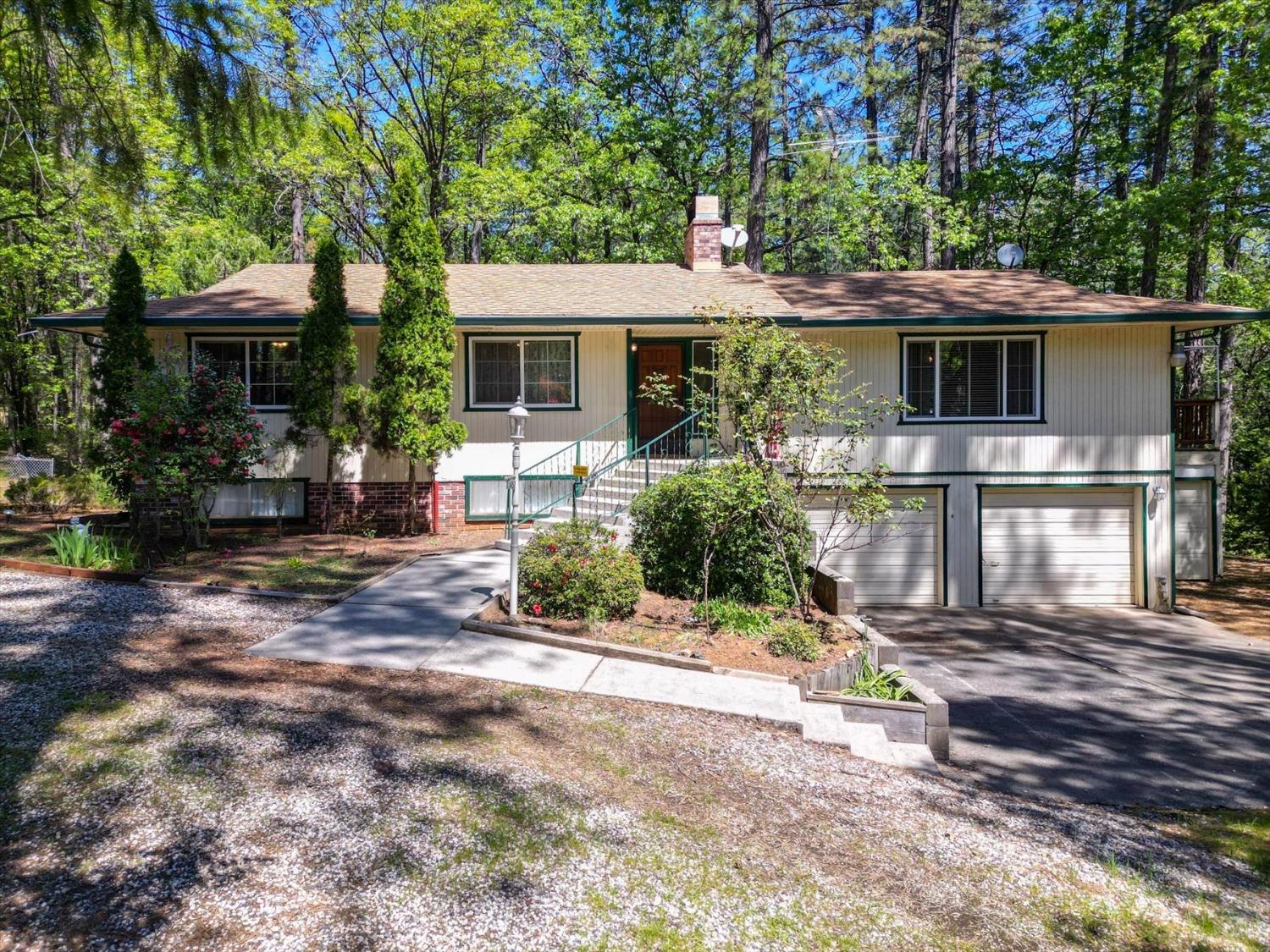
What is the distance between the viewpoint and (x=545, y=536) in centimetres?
834

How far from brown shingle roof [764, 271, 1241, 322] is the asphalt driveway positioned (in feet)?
16.3

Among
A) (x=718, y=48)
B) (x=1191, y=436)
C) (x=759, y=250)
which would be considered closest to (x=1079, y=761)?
(x=1191, y=436)

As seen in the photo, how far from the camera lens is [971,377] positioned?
12.6m

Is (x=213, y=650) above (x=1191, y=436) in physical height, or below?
below

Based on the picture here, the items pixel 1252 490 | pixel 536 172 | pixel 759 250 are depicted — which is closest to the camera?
pixel 1252 490

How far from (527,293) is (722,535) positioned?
7568mm

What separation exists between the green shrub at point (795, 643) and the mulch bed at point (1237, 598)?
8535mm

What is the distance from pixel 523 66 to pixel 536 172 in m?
2.88

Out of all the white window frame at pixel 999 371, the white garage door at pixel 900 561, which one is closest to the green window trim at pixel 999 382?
the white window frame at pixel 999 371

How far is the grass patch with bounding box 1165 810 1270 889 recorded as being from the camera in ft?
14.7

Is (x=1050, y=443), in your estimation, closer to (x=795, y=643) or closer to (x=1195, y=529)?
(x=1195, y=529)

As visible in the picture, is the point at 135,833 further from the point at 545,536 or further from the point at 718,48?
the point at 718,48

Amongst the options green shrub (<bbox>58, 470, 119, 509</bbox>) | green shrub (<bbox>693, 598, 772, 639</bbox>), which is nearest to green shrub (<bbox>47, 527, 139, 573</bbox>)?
green shrub (<bbox>58, 470, 119, 509</bbox>)

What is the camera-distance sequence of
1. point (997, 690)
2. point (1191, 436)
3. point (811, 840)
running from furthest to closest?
point (1191, 436), point (997, 690), point (811, 840)
